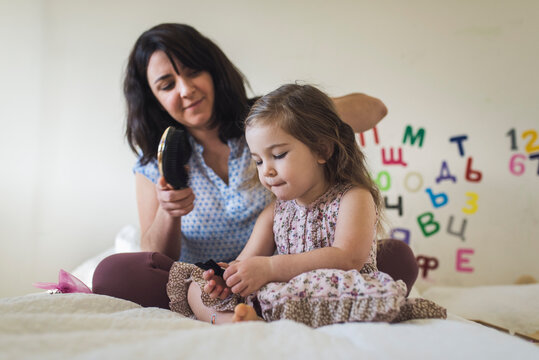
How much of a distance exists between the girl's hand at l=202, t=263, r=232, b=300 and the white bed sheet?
13 centimetres

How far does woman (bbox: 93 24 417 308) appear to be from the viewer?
1274 millimetres

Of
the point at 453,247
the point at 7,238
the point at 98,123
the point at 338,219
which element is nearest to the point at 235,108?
the point at 338,219

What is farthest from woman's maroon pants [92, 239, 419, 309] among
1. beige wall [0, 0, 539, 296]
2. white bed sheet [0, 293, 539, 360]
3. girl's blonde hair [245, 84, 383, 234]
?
beige wall [0, 0, 539, 296]

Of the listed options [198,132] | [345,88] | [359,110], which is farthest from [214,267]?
[345,88]

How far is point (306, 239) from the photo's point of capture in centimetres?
102

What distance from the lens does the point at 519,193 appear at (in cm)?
199

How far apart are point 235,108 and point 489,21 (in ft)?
4.43

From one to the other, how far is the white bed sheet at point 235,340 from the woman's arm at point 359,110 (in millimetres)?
807

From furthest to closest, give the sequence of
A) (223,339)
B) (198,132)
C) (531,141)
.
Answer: (531,141)
(198,132)
(223,339)

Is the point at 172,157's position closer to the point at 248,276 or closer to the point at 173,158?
the point at 173,158

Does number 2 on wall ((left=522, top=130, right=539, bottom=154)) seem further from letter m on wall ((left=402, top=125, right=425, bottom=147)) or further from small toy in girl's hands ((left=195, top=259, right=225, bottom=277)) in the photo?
small toy in girl's hands ((left=195, top=259, right=225, bottom=277))

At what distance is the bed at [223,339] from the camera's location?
1.79 feet

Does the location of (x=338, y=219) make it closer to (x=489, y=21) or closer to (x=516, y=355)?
(x=516, y=355)

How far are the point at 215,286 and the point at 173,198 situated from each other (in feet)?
1.00
